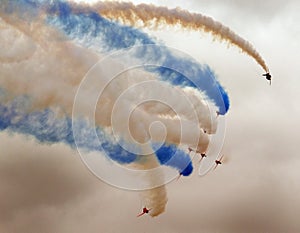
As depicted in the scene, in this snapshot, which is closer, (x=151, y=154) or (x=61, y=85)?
(x=61, y=85)

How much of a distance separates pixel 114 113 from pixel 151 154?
911 cm

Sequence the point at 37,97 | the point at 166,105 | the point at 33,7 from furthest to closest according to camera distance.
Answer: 1. the point at 166,105
2. the point at 37,97
3. the point at 33,7

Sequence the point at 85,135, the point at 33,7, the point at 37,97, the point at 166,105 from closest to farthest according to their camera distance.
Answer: the point at 33,7
the point at 37,97
the point at 85,135
the point at 166,105

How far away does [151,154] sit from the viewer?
80562 mm

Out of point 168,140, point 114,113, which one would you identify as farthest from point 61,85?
point 168,140

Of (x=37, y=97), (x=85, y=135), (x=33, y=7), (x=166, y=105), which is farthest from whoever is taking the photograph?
(x=166, y=105)

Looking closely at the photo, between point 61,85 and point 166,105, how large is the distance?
15738 millimetres

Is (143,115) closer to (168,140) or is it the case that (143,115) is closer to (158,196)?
(168,140)

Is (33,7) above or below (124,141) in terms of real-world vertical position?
above

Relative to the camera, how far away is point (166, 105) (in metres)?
80.2

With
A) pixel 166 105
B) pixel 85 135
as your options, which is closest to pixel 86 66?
pixel 85 135

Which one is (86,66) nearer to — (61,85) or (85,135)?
(61,85)

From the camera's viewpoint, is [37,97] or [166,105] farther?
[166,105]

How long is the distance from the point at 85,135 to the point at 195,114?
17132 mm
